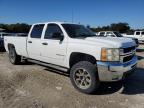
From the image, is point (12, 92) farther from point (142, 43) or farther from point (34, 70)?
point (142, 43)

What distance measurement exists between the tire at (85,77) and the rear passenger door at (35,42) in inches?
79.9

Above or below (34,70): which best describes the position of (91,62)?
above

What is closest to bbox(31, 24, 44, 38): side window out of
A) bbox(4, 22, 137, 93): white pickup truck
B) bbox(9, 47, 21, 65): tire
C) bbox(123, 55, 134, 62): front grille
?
bbox(4, 22, 137, 93): white pickup truck

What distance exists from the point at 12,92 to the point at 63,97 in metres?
1.40

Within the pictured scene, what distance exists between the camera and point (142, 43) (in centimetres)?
2870

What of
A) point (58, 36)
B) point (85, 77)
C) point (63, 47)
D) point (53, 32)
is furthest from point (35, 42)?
point (85, 77)

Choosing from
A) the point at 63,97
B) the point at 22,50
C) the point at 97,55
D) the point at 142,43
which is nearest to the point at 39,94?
the point at 63,97

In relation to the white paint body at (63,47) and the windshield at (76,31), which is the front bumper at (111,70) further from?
the windshield at (76,31)

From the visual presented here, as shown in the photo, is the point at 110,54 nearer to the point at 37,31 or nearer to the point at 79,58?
the point at 79,58

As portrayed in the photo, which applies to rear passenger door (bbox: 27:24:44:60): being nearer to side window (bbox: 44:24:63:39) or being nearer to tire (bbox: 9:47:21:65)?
side window (bbox: 44:24:63:39)

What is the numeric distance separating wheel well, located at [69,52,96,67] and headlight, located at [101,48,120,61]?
1.32 ft

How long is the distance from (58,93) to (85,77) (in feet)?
2.74

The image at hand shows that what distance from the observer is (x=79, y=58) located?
6062 millimetres

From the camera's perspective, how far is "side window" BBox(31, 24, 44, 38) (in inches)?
298
